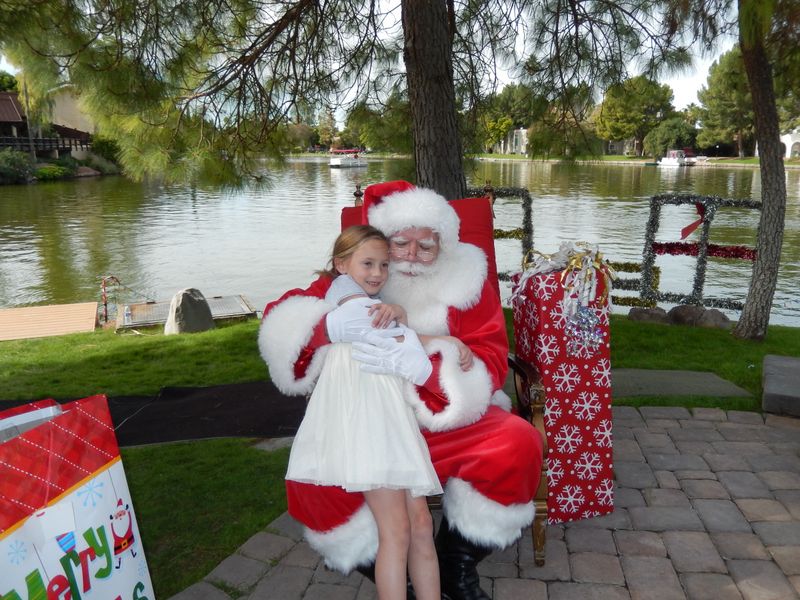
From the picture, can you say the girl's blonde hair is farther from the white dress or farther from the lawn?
the lawn

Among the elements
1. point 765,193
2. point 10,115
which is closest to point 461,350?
point 765,193

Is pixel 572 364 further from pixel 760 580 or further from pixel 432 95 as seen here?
pixel 432 95

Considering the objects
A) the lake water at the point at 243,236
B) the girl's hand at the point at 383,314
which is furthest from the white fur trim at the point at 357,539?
the lake water at the point at 243,236

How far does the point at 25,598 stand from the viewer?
1.32 meters

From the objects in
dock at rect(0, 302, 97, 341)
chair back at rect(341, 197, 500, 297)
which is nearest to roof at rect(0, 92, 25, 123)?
dock at rect(0, 302, 97, 341)

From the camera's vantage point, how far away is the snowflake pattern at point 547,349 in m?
2.54

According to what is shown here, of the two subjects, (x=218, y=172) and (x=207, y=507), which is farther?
(x=218, y=172)

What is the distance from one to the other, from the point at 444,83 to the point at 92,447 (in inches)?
137

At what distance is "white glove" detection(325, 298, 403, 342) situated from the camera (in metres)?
2.22

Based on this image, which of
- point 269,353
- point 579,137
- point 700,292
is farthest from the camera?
point 700,292

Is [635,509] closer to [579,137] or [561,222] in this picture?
[579,137]

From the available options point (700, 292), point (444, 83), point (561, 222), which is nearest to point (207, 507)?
point (444, 83)

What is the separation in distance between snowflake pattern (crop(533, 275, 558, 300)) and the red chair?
0.32m

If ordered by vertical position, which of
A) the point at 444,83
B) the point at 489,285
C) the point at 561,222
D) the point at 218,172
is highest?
the point at 444,83
